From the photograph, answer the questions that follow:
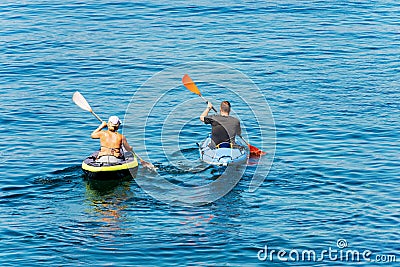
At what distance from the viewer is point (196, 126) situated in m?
25.3

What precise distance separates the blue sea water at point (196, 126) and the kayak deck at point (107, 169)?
25 centimetres

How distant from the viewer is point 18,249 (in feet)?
52.6

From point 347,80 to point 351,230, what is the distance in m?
13.1

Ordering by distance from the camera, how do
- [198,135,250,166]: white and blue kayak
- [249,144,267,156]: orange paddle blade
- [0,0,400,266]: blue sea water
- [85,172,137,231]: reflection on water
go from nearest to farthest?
1. [0,0,400,266]: blue sea water
2. [85,172,137,231]: reflection on water
3. [198,135,250,166]: white and blue kayak
4. [249,144,267,156]: orange paddle blade

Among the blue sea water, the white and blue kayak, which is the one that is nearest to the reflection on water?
the blue sea water

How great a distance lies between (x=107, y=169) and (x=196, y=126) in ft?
20.7

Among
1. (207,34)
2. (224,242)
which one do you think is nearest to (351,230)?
(224,242)

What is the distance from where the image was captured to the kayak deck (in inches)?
764

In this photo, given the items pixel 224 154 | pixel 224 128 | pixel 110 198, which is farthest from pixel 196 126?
pixel 110 198

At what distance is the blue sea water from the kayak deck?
0.25 metres

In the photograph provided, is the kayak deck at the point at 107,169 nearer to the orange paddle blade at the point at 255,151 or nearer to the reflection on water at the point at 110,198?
the reflection on water at the point at 110,198

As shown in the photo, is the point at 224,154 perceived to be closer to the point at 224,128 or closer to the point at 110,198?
the point at 224,128

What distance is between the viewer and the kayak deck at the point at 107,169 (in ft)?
63.7

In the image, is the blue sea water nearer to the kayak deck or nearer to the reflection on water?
the reflection on water
